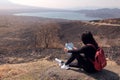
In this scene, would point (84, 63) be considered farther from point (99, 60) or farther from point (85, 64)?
point (99, 60)

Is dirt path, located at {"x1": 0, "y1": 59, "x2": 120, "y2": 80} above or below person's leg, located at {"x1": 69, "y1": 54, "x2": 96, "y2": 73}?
below

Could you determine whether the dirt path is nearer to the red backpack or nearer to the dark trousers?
the dark trousers

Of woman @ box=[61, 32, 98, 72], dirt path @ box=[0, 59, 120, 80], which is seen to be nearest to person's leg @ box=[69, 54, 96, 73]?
woman @ box=[61, 32, 98, 72]

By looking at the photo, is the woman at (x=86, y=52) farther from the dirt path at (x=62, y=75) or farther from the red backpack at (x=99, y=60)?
the dirt path at (x=62, y=75)

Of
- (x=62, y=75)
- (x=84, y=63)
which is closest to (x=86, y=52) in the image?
(x=84, y=63)

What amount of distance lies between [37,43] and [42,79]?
14183mm

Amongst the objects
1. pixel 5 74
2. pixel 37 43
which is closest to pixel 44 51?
pixel 37 43

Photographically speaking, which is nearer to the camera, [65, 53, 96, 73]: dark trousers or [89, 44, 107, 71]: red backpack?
[89, 44, 107, 71]: red backpack

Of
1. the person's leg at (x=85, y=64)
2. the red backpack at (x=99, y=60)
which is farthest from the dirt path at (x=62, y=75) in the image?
the red backpack at (x=99, y=60)

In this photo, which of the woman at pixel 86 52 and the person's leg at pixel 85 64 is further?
the person's leg at pixel 85 64

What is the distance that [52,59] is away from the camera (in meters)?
13.6

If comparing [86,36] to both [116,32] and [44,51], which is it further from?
[116,32]

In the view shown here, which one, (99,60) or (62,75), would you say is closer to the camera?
(99,60)

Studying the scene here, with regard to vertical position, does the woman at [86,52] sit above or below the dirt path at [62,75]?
above
